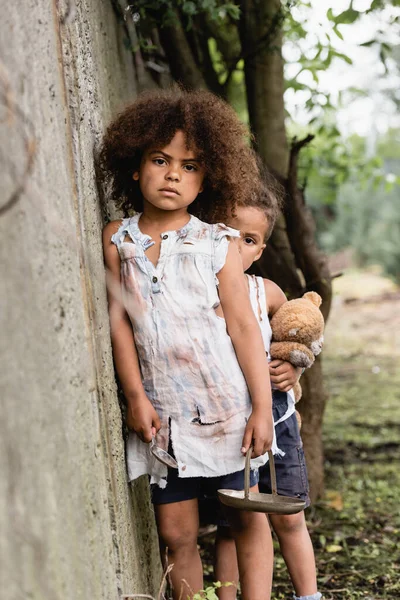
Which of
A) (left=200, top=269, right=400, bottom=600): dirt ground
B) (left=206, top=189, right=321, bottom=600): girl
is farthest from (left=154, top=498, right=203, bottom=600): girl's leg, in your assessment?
(left=200, top=269, right=400, bottom=600): dirt ground

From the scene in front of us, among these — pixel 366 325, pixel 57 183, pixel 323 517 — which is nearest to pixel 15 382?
pixel 57 183

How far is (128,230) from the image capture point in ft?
7.77

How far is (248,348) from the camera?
2332 millimetres

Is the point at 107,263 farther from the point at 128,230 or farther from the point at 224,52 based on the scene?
the point at 224,52

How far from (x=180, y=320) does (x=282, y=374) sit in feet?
1.85

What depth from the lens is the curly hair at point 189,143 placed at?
2.35 meters

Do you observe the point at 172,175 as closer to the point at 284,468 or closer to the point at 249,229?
the point at 249,229

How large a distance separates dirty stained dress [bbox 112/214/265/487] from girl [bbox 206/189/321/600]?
0.42m

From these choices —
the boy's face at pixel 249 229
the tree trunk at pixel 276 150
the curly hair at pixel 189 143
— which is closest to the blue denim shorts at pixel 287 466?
the boy's face at pixel 249 229

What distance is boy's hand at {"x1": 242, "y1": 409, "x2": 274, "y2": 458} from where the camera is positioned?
2.31 metres

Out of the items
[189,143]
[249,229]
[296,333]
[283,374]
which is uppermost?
[189,143]

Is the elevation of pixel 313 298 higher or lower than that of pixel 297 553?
higher

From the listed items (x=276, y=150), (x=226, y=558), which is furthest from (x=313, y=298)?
(x=276, y=150)

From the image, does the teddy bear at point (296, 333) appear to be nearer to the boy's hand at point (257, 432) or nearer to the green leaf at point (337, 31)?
the boy's hand at point (257, 432)
